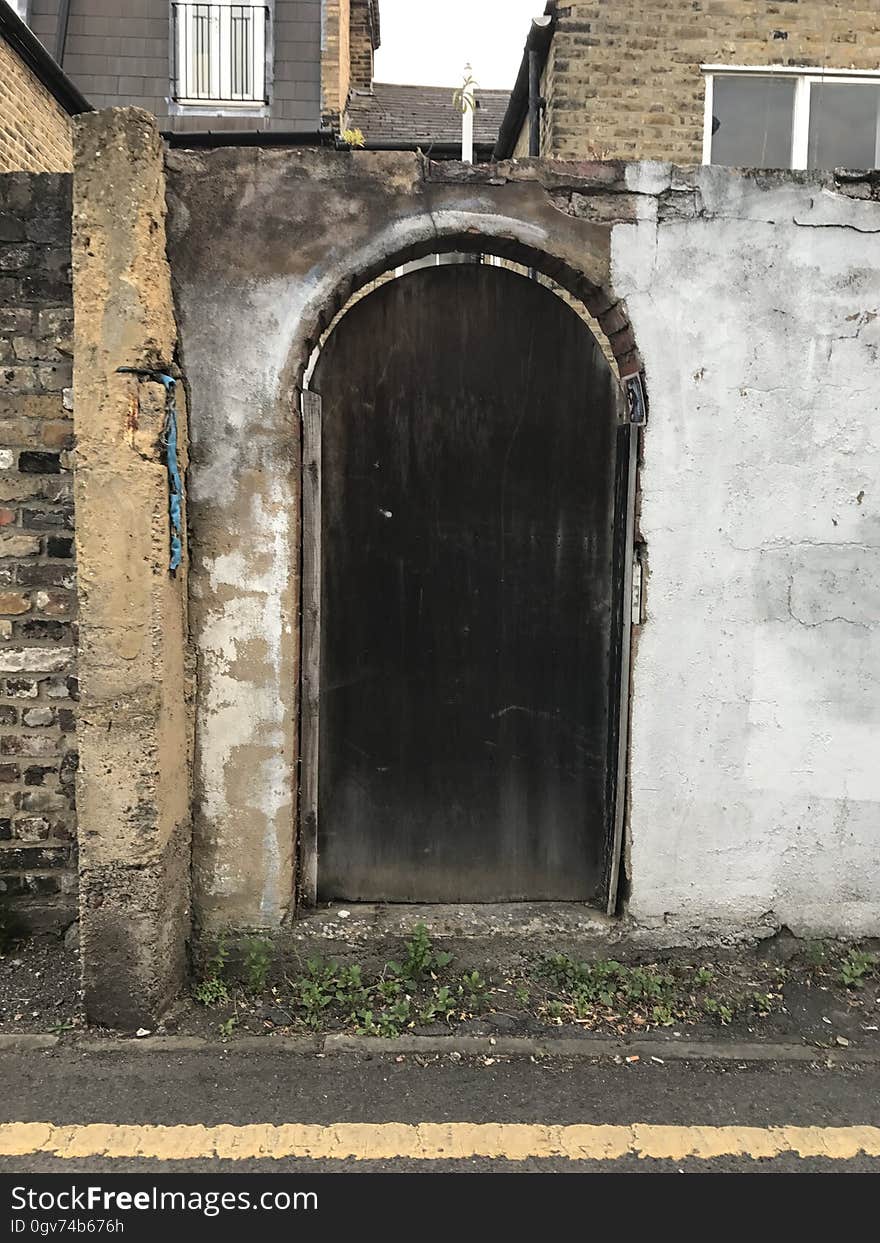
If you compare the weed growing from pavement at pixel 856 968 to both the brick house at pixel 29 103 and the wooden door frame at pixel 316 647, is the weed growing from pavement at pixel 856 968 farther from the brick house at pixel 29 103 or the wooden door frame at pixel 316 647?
the brick house at pixel 29 103

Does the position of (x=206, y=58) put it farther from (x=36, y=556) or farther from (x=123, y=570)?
(x=123, y=570)

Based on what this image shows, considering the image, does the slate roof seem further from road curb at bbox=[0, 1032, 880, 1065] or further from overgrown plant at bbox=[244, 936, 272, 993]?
road curb at bbox=[0, 1032, 880, 1065]

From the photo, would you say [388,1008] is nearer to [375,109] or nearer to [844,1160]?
[844,1160]

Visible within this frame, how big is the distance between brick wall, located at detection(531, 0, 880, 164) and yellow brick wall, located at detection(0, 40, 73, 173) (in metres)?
4.38

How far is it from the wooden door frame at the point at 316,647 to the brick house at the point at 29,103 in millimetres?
5447

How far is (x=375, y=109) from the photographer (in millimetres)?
13727

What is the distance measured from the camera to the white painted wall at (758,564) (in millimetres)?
3434

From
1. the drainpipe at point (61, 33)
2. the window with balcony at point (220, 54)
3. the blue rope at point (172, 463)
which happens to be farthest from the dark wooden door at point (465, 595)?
the drainpipe at point (61, 33)

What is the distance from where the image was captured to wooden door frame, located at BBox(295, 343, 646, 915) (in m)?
3.52

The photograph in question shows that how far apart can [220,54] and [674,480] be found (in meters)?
12.0

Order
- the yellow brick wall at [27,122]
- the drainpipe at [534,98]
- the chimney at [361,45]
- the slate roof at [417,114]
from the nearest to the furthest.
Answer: the yellow brick wall at [27,122] < the drainpipe at [534,98] < the slate roof at [417,114] < the chimney at [361,45]

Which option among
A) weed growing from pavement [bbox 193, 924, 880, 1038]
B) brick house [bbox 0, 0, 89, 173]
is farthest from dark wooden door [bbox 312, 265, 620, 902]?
brick house [bbox 0, 0, 89, 173]
